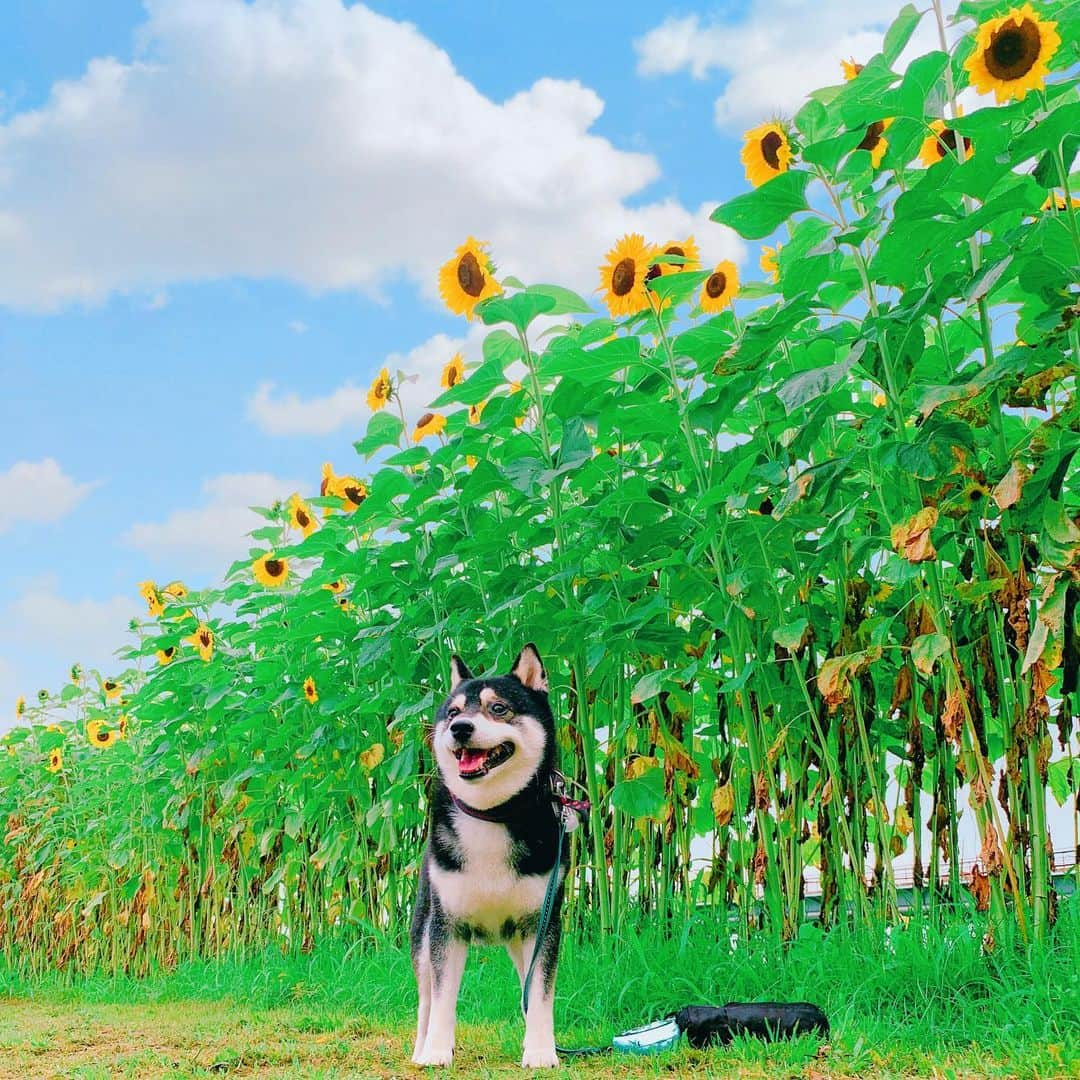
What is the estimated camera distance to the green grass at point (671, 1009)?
300 centimetres

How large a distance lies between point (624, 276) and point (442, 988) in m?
2.26

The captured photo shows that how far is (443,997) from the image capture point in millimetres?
3109

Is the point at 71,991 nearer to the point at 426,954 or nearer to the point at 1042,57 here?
the point at 426,954

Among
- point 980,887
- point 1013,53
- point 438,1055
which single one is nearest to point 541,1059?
point 438,1055

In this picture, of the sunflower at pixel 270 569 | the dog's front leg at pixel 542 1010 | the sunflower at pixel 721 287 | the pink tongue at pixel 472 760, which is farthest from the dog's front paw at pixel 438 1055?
the sunflower at pixel 270 569

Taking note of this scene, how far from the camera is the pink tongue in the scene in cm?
294

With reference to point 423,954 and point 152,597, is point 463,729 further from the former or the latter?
point 152,597

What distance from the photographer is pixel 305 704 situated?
6.21 m

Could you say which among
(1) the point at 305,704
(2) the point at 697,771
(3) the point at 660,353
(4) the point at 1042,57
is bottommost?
(2) the point at 697,771

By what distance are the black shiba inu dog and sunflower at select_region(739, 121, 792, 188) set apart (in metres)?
1.73

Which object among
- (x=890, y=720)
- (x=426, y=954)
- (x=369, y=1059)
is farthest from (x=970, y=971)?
(x=369, y=1059)

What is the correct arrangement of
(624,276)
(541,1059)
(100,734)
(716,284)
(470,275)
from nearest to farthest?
(541,1059) → (624,276) → (716,284) → (470,275) → (100,734)

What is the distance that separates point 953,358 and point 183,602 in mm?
5005

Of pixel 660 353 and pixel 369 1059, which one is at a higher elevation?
pixel 660 353
